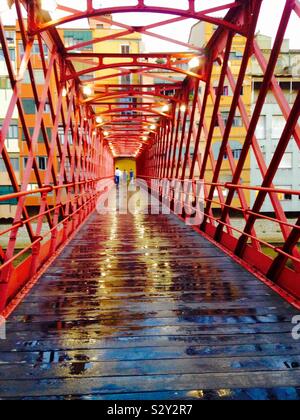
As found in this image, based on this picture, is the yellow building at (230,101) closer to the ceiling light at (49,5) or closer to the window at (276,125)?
the window at (276,125)

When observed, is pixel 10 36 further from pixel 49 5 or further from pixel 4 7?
pixel 4 7

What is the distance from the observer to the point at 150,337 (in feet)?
10.6

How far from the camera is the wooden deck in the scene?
2.50 meters

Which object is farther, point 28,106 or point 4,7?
point 28,106

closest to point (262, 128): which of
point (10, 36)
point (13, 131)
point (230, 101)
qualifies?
point (230, 101)

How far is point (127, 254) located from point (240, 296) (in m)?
2.80

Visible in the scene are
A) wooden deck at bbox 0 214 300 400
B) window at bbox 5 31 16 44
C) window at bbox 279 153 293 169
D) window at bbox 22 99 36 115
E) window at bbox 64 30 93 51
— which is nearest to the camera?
wooden deck at bbox 0 214 300 400

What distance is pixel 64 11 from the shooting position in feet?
24.2

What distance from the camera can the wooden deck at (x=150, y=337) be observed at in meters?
2.50

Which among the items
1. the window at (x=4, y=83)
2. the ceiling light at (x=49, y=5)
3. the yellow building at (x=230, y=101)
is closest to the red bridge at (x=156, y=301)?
the ceiling light at (x=49, y=5)

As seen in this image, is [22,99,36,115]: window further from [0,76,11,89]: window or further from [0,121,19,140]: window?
[0,76,11,89]: window

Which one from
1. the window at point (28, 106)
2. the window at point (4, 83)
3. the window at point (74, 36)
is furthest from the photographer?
the window at point (74, 36)

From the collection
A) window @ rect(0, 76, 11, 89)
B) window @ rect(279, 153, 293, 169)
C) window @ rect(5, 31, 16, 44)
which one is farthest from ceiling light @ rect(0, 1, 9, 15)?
window @ rect(279, 153, 293, 169)
